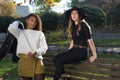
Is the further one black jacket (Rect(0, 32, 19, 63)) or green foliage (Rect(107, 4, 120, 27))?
green foliage (Rect(107, 4, 120, 27))

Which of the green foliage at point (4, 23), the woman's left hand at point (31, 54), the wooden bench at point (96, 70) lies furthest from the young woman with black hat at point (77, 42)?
the green foliage at point (4, 23)

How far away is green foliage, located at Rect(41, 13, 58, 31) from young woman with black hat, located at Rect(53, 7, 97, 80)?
29.5 meters

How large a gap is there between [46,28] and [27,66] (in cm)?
3044

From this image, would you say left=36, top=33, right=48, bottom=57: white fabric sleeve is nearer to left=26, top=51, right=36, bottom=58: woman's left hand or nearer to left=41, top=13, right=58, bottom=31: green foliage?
left=26, top=51, right=36, bottom=58: woman's left hand

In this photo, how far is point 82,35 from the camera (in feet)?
24.8

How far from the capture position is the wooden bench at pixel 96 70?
7152mm

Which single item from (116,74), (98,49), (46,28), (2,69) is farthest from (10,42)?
(46,28)

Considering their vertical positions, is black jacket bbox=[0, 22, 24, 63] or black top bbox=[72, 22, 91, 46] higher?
black top bbox=[72, 22, 91, 46]

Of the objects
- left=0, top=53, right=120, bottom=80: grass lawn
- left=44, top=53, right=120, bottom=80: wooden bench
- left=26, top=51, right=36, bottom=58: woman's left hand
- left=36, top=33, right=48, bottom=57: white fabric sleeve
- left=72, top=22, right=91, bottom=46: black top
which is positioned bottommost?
left=0, top=53, right=120, bottom=80: grass lawn

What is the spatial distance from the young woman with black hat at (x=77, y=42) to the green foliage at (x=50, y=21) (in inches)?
1160

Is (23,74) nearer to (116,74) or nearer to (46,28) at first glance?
(116,74)

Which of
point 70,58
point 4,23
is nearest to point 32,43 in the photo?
point 70,58

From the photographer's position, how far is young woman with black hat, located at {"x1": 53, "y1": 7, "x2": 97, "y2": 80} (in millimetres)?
7531

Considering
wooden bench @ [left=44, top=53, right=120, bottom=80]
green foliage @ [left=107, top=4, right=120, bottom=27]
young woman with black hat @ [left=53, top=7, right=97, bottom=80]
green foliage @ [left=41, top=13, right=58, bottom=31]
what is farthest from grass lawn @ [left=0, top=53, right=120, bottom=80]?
green foliage @ [left=107, top=4, right=120, bottom=27]
